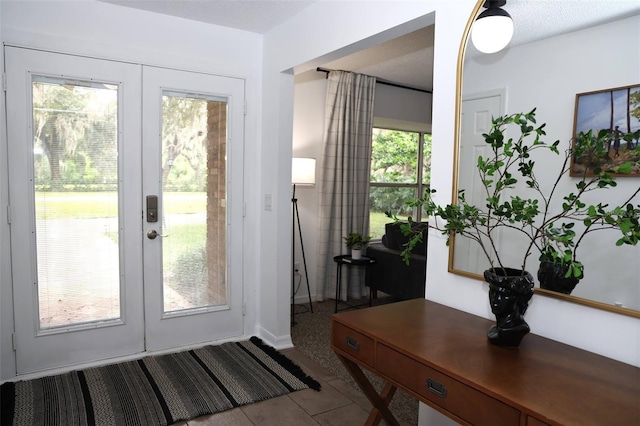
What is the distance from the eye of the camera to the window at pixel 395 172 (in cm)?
550

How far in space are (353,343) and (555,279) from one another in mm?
806

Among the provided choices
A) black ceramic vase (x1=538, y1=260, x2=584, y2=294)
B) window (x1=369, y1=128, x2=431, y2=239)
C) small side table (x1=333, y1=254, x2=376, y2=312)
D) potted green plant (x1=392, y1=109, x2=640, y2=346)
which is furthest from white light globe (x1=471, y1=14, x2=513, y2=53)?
window (x1=369, y1=128, x2=431, y2=239)

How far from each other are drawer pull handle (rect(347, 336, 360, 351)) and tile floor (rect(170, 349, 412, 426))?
0.91 metres

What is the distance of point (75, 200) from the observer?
9.75 ft

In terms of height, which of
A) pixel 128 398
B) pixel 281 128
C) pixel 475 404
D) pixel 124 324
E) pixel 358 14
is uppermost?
pixel 358 14

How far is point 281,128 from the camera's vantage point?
3383mm

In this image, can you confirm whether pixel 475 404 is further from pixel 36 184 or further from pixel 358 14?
pixel 36 184

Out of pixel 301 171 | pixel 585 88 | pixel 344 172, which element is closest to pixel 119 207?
pixel 301 171

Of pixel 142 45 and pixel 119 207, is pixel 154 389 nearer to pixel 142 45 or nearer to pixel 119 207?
pixel 119 207

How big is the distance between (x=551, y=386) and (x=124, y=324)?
9.34 feet

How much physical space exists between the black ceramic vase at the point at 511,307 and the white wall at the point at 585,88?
21cm

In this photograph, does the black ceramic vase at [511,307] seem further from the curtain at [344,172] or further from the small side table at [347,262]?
the curtain at [344,172]

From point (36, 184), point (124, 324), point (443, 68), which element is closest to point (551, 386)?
point (443, 68)

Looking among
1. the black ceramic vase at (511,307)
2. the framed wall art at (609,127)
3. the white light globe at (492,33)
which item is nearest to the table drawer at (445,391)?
the black ceramic vase at (511,307)
